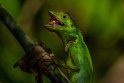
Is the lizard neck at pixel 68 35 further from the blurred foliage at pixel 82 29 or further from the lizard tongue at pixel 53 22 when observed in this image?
the blurred foliage at pixel 82 29

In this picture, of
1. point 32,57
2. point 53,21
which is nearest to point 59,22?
point 53,21

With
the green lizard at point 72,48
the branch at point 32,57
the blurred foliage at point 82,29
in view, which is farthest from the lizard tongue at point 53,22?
the blurred foliage at point 82,29

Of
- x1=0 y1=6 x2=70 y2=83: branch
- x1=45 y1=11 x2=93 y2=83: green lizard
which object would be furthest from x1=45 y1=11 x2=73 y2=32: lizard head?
x1=0 y1=6 x2=70 y2=83: branch

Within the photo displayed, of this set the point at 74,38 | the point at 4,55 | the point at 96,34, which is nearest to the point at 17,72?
the point at 4,55

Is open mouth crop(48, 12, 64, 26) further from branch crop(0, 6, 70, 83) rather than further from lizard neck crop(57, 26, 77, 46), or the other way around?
branch crop(0, 6, 70, 83)

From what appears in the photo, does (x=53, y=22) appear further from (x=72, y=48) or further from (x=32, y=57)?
(x=32, y=57)

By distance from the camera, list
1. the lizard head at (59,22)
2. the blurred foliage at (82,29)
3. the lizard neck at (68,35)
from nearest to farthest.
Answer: the lizard head at (59,22), the lizard neck at (68,35), the blurred foliage at (82,29)

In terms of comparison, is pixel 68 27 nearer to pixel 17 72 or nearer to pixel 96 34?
pixel 17 72
